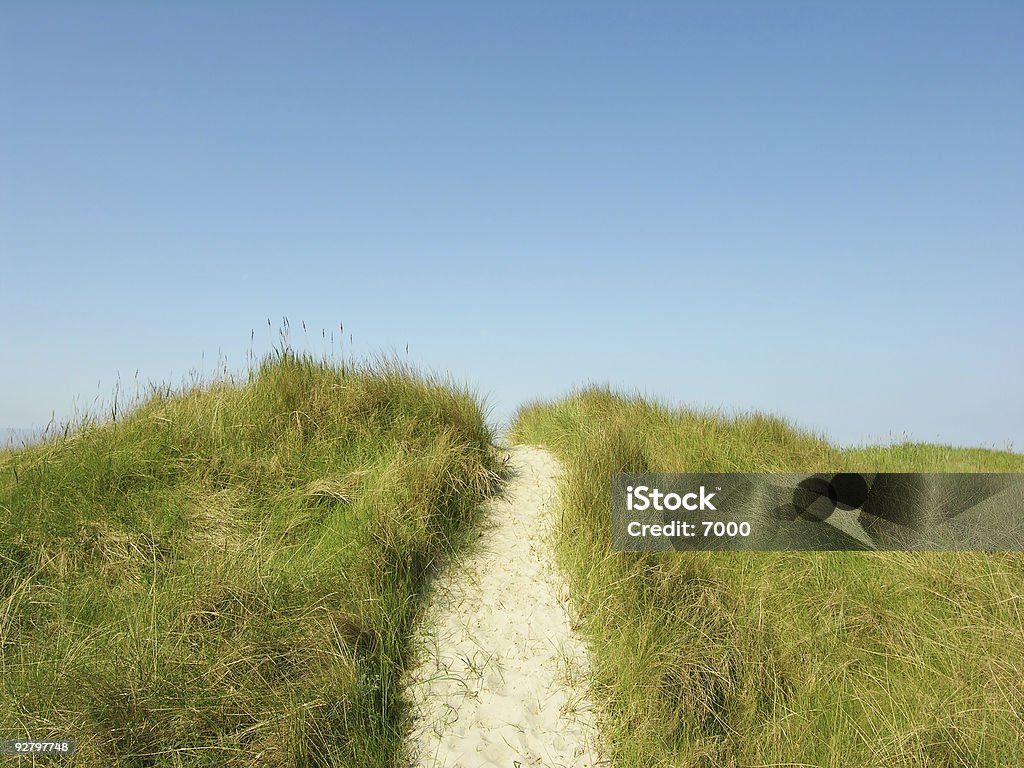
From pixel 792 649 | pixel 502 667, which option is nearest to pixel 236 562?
pixel 502 667

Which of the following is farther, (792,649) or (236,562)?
(236,562)

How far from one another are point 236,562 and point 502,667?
2497 millimetres

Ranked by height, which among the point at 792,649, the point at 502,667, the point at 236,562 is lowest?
the point at 502,667

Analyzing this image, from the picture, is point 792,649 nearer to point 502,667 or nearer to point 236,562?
point 502,667

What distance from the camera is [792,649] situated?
217 inches

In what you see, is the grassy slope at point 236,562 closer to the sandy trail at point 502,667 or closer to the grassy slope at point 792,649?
the sandy trail at point 502,667

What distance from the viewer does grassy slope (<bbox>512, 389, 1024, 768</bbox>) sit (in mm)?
4688

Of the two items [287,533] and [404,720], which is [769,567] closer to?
[404,720]

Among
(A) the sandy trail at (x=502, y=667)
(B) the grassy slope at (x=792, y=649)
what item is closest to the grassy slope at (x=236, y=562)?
(A) the sandy trail at (x=502, y=667)

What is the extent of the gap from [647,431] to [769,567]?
314cm

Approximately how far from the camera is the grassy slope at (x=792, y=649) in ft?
15.4

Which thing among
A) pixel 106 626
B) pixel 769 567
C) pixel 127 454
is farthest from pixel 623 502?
pixel 127 454

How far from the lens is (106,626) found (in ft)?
A: 17.3

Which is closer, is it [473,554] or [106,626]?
[106,626]
